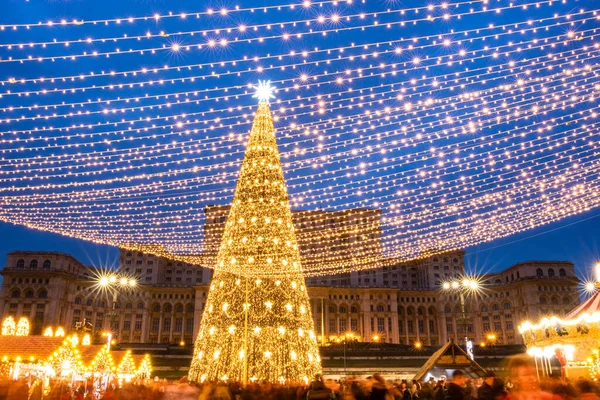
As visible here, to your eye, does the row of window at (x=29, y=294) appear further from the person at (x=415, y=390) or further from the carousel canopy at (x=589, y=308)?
the carousel canopy at (x=589, y=308)

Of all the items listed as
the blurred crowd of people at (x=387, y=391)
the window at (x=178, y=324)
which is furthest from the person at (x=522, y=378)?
the window at (x=178, y=324)

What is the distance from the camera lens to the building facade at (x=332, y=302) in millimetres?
70875

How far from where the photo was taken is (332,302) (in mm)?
75562

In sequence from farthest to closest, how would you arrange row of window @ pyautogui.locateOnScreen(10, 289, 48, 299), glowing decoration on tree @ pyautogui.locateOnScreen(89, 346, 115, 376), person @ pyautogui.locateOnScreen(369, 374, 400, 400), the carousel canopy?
row of window @ pyautogui.locateOnScreen(10, 289, 48, 299), glowing decoration on tree @ pyautogui.locateOnScreen(89, 346, 115, 376), the carousel canopy, person @ pyautogui.locateOnScreen(369, 374, 400, 400)

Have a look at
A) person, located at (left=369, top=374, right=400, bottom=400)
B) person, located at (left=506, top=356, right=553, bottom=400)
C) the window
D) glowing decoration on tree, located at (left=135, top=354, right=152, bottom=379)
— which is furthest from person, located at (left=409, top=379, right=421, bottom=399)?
the window

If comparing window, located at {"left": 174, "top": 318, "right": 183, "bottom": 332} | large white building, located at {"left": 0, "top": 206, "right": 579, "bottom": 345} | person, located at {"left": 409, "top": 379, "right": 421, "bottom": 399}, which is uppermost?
large white building, located at {"left": 0, "top": 206, "right": 579, "bottom": 345}

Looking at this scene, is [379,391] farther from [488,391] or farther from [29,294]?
[29,294]

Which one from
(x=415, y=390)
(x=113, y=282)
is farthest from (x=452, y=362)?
(x=113, y=282)

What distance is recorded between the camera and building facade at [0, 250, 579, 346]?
70.9m

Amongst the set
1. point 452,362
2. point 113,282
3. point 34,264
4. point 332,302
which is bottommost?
point 452,362

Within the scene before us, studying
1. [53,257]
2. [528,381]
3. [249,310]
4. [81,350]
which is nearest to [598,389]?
[528,381]

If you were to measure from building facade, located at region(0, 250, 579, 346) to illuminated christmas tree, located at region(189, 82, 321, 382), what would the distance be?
5300 cm

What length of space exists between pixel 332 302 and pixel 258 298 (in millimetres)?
60348

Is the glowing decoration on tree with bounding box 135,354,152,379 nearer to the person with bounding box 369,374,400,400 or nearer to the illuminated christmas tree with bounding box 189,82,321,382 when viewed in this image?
the illuminated christmas tree with bounding box 189,82,321,382
